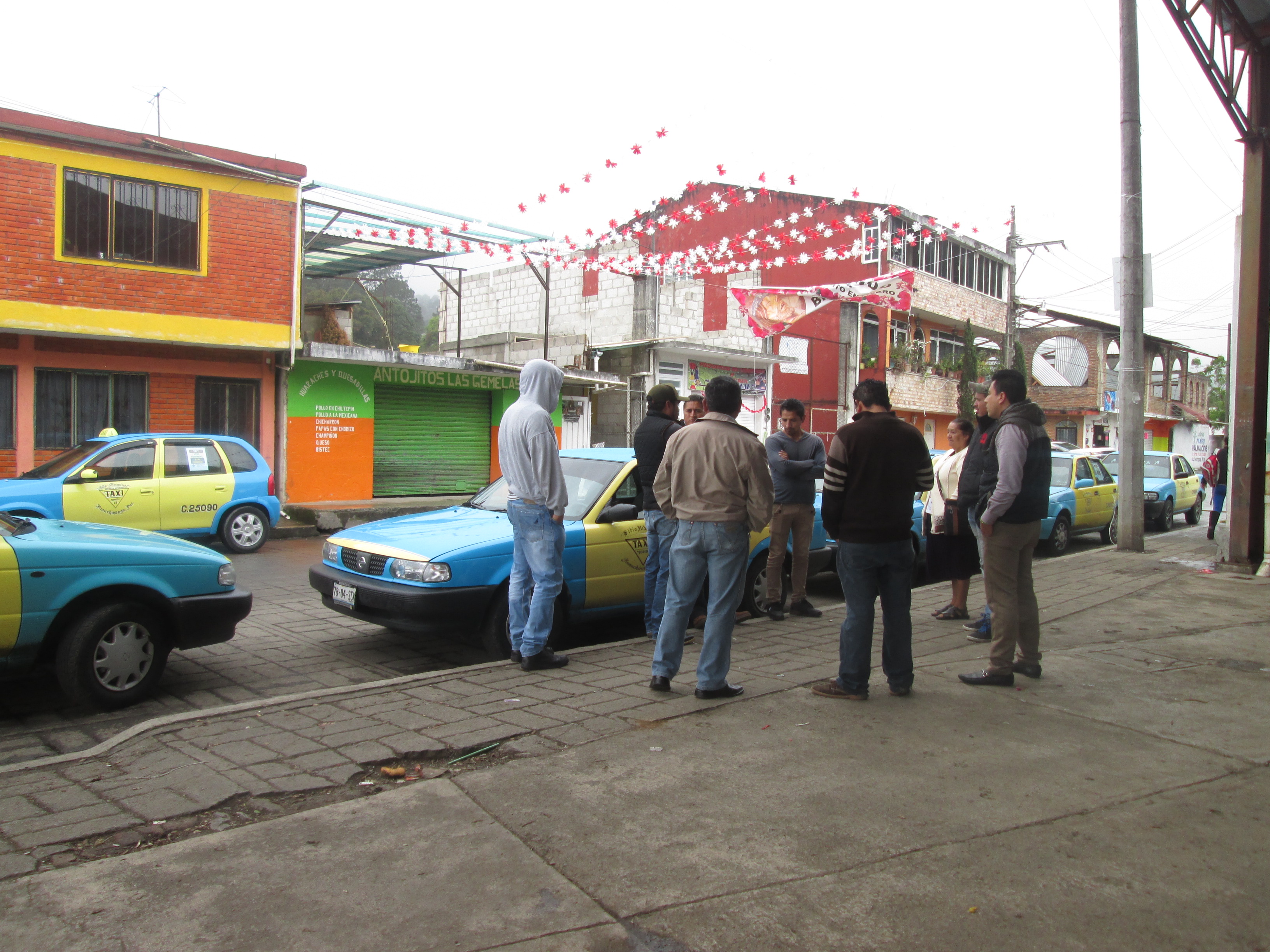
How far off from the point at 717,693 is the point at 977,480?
2.78m

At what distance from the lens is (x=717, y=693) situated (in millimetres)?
4879

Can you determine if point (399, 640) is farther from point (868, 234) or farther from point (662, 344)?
point (868, 234)

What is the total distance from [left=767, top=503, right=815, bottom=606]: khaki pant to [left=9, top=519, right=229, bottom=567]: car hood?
4.03 metres

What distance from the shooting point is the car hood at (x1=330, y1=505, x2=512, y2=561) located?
19.5ft

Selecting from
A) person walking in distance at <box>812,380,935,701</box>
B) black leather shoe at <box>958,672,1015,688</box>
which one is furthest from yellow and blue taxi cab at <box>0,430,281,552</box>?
black leather shoe at <box>958,672,1015,688</box>

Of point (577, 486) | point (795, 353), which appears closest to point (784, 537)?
point (577, 486)

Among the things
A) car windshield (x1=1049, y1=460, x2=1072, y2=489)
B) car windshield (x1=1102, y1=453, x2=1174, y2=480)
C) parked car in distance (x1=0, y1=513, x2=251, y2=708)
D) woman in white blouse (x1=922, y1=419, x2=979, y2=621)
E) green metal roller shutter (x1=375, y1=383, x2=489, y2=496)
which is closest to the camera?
parked car in distance (x1=0, y1=513, x2=251, y2=708)

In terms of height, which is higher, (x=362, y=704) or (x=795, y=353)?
(x=795, y=353)

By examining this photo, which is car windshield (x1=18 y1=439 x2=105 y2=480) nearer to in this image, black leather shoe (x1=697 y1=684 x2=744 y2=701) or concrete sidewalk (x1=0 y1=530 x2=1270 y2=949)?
concrete sidewalk (x1=0 y1=530 x2=1270 y2=949)

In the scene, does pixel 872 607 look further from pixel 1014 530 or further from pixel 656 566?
pixel 656 566

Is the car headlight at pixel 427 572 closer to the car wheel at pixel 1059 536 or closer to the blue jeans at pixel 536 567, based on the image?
the blue jeans at pixel 536 567

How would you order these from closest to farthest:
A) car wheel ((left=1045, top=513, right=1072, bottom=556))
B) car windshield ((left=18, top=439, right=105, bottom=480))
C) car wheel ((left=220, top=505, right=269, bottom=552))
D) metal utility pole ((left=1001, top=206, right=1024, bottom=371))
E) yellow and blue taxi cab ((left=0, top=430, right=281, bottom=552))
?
yellow and blue taxi cab ((left=0, top=430, right=281, bottom=552))
car windshield ((left=18, top=439, right=105, bottom=480))
car wheel ((left=220, top=505, right=269, bottom=552))
car wheel ((left=1045, top=513, right=1072, bottom=556))
metal utility pole ((left=1001, top=206, right=1024, bottom=371))

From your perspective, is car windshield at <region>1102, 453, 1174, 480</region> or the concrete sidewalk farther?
car windshield at <region>1102, 453, 1174, 480</region>

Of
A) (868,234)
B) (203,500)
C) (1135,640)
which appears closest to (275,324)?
(203,500)
